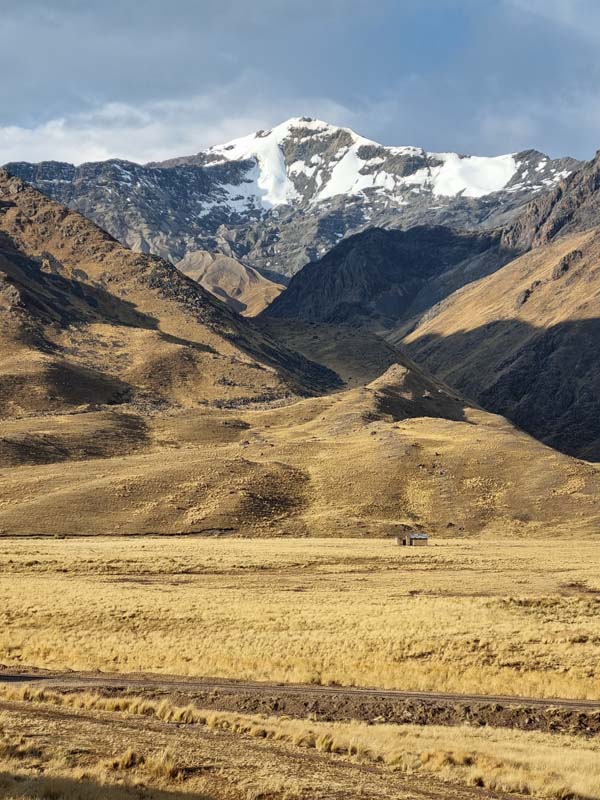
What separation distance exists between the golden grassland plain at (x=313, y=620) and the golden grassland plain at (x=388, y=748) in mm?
7131

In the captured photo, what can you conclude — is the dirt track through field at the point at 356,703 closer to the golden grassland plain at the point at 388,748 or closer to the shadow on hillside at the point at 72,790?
the golden grassland plain at the point at 388,748

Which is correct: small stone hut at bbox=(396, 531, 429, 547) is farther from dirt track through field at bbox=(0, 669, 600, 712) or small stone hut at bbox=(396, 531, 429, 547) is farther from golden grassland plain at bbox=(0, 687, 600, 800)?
golden grassland plain at bbox=(0, 687, 600, 800)

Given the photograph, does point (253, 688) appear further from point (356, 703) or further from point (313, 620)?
point (313, 620)

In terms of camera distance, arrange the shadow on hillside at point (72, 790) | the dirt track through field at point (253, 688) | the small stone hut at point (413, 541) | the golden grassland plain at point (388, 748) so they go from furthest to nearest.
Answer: the small stone hut at point (413, 541), the dirt track through field at point (253, 688), the golden grassland plain at point (388, 748), the shadow on hillside at point (72, 790)

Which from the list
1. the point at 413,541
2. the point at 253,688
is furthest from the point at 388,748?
the point at 413,541

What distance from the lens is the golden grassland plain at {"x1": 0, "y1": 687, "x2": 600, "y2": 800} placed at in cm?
1991

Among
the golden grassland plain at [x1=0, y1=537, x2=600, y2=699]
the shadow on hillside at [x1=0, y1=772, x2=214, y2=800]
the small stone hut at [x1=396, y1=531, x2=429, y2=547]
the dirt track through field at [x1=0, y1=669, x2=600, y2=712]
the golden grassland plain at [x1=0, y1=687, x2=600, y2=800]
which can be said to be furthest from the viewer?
the small stone hut at [x1=396, y1=531, x2=429, y2=547]

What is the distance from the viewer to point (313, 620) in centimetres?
4316

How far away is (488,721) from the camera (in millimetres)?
28328

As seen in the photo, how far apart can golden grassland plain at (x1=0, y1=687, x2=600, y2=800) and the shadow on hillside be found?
0.58 m

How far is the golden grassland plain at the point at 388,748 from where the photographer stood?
65.3ft

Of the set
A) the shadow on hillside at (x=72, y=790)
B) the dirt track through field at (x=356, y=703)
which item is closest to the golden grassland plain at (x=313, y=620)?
the dirt track through field at (x=356, y=703)

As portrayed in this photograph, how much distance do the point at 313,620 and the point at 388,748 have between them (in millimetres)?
20275

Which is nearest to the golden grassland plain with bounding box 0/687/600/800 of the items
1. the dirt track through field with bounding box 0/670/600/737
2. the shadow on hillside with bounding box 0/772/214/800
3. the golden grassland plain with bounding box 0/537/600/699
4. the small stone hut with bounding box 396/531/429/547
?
the shadow on hillside with bounding box 0/772/214/800
